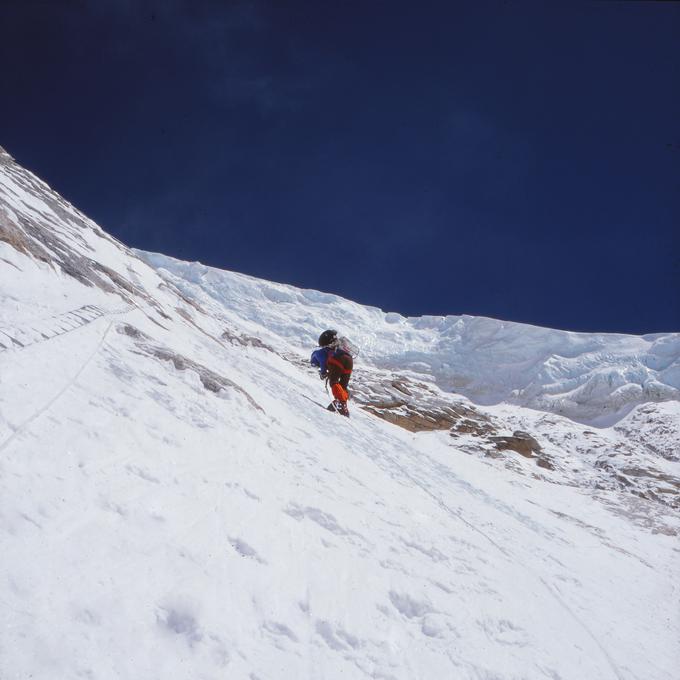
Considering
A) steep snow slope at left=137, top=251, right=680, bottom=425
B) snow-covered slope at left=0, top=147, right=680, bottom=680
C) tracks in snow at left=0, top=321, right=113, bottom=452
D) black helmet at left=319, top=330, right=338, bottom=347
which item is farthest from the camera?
steep snow slope at left=137, top=251, right=680, bottom=425

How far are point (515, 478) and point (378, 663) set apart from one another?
15.1m

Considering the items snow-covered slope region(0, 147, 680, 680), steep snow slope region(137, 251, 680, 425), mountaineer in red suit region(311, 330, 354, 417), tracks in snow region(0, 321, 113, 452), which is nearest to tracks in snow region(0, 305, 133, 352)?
snow-covered slope region(0, 147, 680, 680)

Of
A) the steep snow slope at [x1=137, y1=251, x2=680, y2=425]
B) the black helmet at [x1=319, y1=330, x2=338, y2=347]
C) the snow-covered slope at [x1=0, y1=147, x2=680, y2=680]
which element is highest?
the steep snow slope at [x1=137, y1=251, x2=680, y2=425]

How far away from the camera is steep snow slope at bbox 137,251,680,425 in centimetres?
6875

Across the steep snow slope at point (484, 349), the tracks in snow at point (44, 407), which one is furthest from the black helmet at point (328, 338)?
the steep snow slope at point (484, 349)

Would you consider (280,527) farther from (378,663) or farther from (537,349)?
(537,349)

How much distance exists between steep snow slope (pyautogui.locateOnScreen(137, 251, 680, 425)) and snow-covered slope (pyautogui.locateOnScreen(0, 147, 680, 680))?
204ft

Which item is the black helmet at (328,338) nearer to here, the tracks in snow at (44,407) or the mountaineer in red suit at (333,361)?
the mountaineer in red suit at (333,361)

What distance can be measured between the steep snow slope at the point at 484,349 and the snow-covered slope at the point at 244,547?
6223 centimetres

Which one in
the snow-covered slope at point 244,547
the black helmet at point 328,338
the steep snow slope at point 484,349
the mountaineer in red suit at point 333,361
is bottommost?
the snow-covered slope at point 244,547

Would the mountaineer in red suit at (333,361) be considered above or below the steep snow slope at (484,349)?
below

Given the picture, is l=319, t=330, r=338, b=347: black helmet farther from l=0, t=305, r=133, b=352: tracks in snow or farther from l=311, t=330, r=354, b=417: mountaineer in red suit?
l=0, t=305, r=133, b=352: tracks in snow

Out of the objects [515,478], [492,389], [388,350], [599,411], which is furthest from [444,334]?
[515,478]

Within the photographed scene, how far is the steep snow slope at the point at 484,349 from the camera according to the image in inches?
2707
